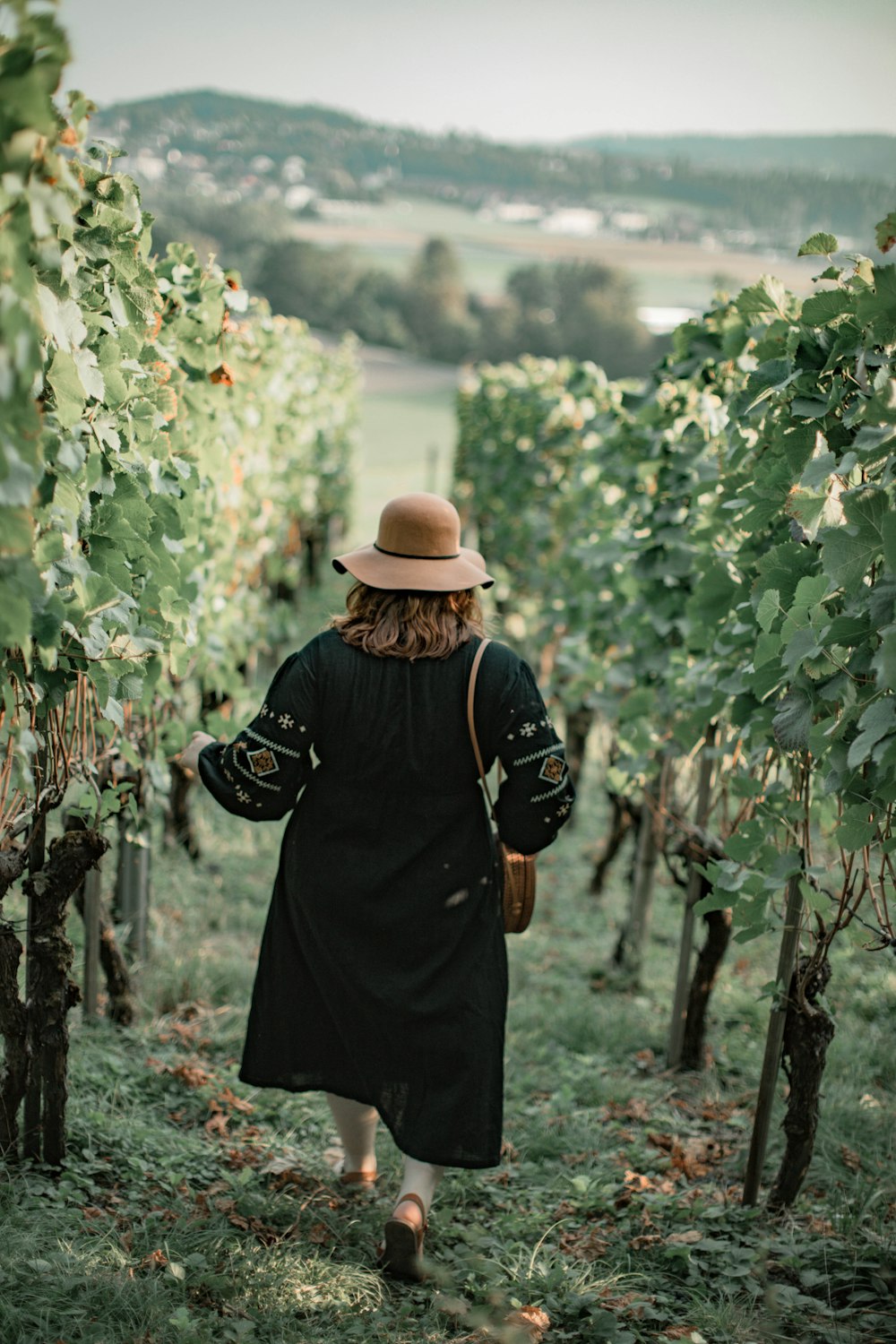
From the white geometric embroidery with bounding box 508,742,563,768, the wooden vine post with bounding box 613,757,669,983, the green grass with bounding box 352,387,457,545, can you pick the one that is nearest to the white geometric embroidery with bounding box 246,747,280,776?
the white geometric embroidery with bounding box 508,742,563,768

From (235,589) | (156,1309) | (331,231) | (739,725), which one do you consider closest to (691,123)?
(235,589)

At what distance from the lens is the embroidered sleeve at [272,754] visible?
8.88 feet

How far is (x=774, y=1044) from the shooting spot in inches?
122

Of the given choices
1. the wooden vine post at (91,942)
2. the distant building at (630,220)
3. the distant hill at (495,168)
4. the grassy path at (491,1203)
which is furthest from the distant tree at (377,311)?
the wooden vine post at (91,942)

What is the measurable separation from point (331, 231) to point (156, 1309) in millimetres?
60107

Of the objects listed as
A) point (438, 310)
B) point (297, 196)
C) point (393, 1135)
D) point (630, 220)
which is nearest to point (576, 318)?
point (438, 310)

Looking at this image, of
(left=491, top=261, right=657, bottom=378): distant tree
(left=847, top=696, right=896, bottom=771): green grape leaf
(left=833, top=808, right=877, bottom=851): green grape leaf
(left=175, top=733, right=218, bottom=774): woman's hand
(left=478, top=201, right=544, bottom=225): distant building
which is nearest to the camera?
(left=847, top=696, right=896, bottom=771): green grape leaf

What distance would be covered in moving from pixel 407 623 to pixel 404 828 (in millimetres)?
480

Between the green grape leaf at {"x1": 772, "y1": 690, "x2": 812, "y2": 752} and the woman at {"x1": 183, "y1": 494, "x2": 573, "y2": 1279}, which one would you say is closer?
the green grape leaf at {"x1": 772, "y1": 690, "x2": 812, "y2": 752}

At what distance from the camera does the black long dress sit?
8.87ft

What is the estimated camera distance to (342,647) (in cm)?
273

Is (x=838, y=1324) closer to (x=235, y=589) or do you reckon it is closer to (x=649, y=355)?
(x=235, y=589)

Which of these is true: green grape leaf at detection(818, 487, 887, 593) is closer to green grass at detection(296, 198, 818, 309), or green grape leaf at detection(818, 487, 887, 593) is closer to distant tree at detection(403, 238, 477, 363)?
green grass at detection(296, 198, 818, 309)

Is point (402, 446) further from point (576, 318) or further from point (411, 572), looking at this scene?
point (411, 572)
